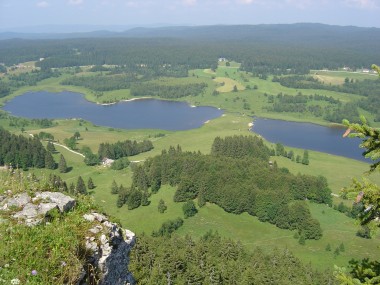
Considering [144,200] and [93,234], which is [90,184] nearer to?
[144,200]

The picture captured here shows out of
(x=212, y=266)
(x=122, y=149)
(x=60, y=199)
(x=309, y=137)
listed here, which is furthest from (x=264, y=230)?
(x=309, y=137)

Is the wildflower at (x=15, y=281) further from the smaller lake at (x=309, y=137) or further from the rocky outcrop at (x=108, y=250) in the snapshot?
the smaller lake at (x=309, y=137)

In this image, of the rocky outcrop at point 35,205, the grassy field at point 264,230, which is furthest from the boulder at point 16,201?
the grassy field at point 264,230

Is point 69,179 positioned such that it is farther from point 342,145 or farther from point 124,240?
point 342,145

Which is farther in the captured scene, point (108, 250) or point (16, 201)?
point (16, 201)

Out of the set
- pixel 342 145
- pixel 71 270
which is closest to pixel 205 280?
pixel 71 270

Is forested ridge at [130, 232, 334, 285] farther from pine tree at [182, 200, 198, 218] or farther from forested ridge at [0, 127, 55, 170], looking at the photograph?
forested ridge at [0, 127, 55, 170]
